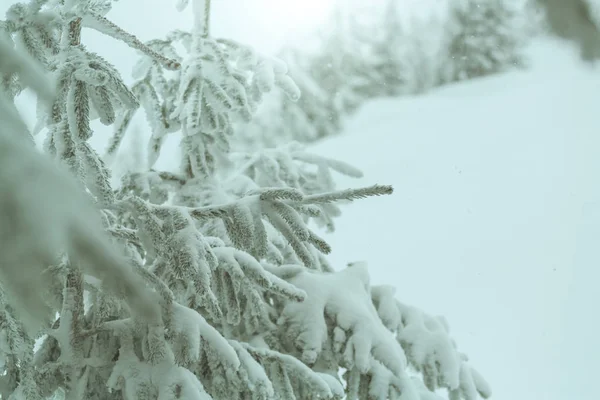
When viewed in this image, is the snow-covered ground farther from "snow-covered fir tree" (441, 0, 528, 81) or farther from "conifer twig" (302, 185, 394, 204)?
"conifer twig" (302, 185, 394, 204)

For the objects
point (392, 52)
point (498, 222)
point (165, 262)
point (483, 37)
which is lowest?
point (498, 222)

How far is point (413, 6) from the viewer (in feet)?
56.9

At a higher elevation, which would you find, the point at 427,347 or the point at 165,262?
the point at 165,262

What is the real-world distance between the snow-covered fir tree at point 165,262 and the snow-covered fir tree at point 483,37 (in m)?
14.9

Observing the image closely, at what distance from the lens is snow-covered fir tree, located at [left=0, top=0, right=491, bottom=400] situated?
549 millimetres

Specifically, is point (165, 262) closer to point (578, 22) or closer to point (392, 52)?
point (578, 22)

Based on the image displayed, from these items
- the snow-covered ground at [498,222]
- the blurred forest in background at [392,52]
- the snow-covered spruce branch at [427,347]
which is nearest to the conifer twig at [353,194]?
the snow-covered spruce branch at [427,347]

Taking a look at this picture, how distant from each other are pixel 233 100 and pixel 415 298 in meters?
6.14

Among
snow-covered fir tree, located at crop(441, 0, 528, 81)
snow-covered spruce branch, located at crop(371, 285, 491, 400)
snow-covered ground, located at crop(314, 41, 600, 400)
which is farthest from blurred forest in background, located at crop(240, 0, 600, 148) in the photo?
snow-covered spruce branch, located at crop(371, 285, 491, 400)

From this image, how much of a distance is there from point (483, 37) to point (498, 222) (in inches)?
329

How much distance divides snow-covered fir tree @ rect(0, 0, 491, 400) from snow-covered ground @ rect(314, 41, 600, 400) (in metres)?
3.23

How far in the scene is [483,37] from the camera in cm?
1652

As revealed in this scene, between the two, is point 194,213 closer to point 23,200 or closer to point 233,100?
point 233,100

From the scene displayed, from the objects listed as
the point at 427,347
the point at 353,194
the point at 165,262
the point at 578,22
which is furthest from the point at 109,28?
the point at 427,347
